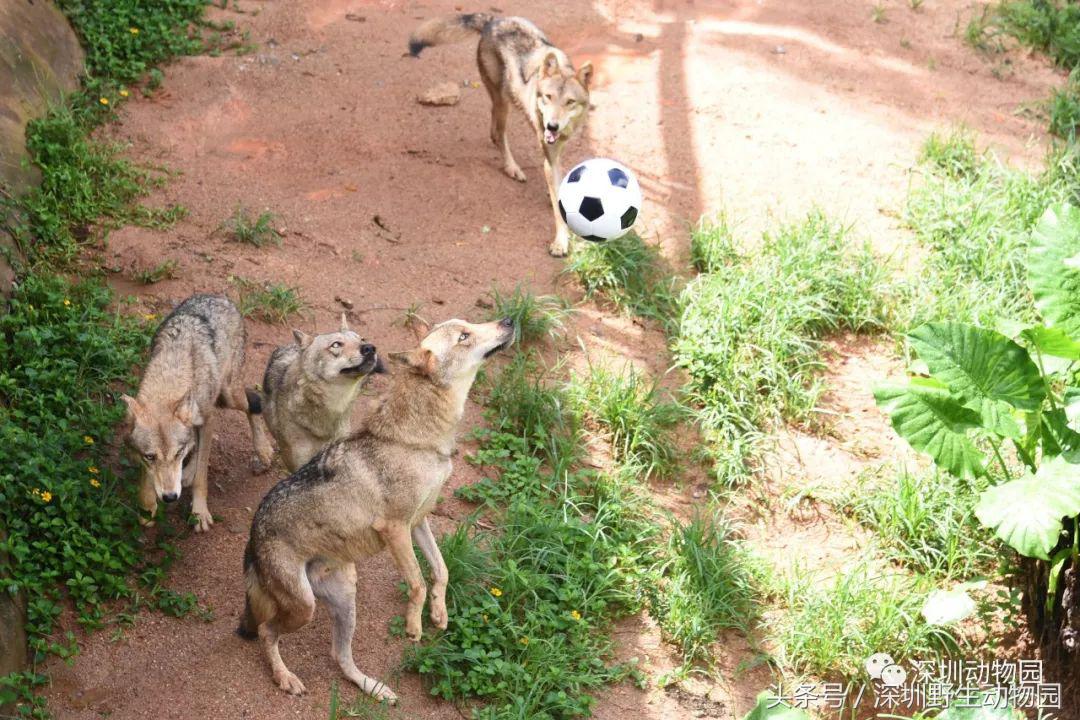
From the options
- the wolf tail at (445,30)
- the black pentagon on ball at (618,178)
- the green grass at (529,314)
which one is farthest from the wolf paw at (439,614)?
the wolf tail at (445,30)

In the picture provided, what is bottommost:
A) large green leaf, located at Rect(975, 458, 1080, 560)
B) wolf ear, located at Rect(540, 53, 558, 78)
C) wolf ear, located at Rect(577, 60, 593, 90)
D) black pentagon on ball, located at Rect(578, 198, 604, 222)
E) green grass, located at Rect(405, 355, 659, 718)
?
green grass, located at Rect(405, 355, 659, 718)

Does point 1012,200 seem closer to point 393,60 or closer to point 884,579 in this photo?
point 884,579

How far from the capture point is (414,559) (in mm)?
5871

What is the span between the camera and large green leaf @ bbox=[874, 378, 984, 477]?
6207mm

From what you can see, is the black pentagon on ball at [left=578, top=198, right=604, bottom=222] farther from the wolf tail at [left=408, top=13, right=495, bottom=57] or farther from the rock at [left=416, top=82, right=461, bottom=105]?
the rock at [left=416, top=82, right=461, bottom=105]

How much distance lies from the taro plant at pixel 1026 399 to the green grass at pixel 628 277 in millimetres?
2722

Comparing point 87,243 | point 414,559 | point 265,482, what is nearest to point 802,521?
point 414,559

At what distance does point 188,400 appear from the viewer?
6555mm

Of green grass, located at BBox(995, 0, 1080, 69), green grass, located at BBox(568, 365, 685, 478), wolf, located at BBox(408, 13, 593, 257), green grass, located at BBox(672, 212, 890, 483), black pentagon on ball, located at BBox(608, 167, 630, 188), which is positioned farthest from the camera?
green grass, located at BBox(995, 0, 1080, 69)

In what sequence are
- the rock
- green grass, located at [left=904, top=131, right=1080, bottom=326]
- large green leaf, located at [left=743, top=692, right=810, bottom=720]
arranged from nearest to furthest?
large green leaf, located at [left=743, top=692, right=810, bottom=720]
green grass, located at [left=904, top=131, right=1080, bottom=326]
the rock

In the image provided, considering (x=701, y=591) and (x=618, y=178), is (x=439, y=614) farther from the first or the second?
(x=618, y=178)

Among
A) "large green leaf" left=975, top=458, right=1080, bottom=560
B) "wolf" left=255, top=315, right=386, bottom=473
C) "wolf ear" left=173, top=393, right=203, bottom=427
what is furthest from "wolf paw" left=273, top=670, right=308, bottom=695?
"large green leaf" left=975, top=458, right=1080, bottom=560

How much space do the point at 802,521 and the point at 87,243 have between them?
5.64 m

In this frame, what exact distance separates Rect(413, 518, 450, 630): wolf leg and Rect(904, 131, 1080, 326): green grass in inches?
174
